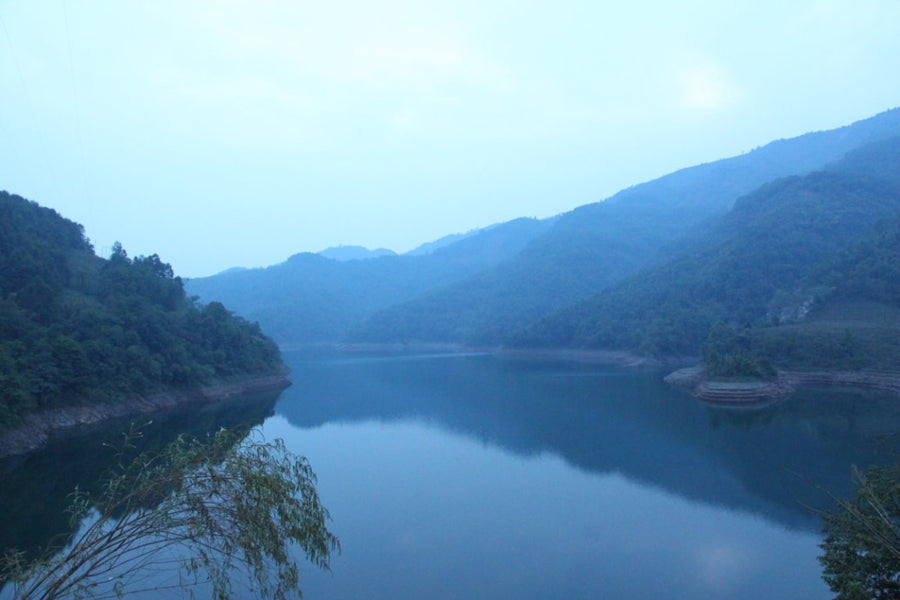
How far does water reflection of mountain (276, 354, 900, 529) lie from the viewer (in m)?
18.0

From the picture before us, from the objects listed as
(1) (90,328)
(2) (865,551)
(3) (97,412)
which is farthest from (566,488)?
(1) (90,328)

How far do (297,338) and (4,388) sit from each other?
86.2 m

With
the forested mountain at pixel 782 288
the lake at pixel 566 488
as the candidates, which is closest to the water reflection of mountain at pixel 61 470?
the lake at pixel 566 488

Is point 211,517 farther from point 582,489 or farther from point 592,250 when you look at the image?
point 592,250

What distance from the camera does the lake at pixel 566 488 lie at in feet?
38.4

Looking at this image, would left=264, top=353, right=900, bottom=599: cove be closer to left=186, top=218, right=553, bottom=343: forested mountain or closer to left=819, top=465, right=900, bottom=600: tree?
left=819, top=465, right=900, bottom=600: tree

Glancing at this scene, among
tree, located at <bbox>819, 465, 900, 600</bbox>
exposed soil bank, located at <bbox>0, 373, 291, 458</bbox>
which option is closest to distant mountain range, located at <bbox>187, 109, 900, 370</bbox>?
exposed soil bank, located at <bbox>0, 373, 291, 458</bbox>

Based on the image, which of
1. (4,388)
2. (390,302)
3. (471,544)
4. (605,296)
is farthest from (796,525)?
(390,302)

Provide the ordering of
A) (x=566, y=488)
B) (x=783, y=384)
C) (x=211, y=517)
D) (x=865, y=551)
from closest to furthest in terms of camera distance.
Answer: (x=211, y=517), (x=865, y=551), (x=566, y=488), (x=783, y=384)

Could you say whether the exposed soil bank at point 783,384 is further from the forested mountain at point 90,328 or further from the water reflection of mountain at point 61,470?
the forested mountain at point 90,328

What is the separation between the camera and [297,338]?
107 metres

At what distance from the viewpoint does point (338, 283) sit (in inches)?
5517

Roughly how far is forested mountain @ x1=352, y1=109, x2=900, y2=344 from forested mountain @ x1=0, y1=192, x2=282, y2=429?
44985mm

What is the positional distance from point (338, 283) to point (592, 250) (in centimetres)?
5913
